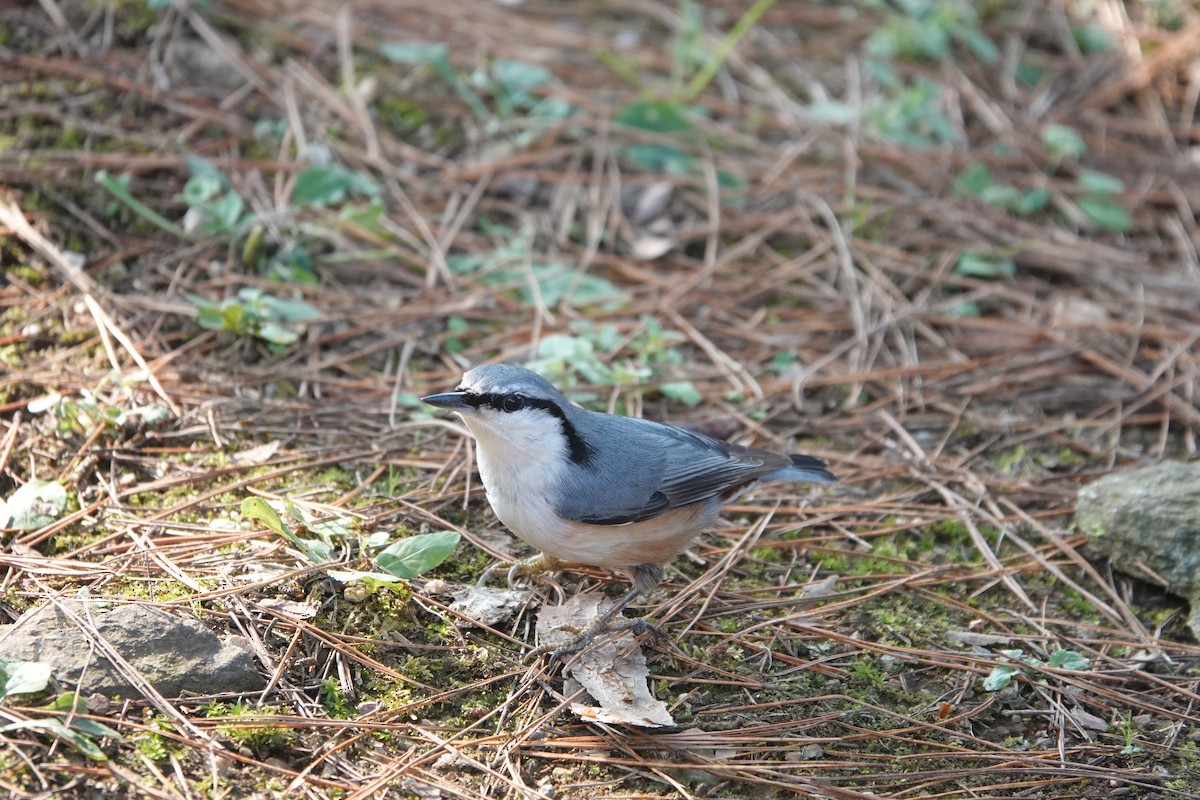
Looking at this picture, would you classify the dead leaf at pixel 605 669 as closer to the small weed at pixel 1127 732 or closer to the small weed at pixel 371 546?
the small weed at pixel 371 546

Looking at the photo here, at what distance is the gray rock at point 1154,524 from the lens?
3.68 m

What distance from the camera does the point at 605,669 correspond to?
10.6 ft

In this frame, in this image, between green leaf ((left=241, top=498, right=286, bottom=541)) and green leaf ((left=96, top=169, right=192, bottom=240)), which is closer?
green leaf ((left=241, top=498, right=286, bottom=541))

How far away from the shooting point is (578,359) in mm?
4438

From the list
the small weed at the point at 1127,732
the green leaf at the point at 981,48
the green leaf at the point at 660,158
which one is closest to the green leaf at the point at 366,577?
the small weed at the point at 1127,732

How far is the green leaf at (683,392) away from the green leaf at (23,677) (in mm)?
2544

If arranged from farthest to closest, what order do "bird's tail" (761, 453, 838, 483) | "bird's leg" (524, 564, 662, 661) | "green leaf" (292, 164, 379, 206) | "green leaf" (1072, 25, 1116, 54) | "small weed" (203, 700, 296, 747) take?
"green leaf" (1072, 25, 1116, 54) < "green leaf" (292, 164, 379, 206) < "bird's tail" (761, 453, 838, 483) < "bird's leg" (524, 564, 662, 661) < "small weed" (203, 700, 296, 747)

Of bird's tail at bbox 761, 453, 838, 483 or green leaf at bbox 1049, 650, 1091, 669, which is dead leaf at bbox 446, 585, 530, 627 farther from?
green leaf at bbox 1049, 650, 1091, 669

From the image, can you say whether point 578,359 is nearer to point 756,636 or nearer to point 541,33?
point 756,636

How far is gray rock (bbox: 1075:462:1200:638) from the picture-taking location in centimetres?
368

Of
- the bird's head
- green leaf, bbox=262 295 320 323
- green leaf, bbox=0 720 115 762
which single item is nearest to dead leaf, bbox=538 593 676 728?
the bird's head

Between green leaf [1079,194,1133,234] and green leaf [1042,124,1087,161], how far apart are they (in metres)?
0.31

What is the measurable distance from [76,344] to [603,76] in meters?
3.28

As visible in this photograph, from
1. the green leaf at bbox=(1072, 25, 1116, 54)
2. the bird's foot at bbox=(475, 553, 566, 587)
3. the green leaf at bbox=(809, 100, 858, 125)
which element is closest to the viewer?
the bird's foot at bbox=(475, 553, 566, 587)
